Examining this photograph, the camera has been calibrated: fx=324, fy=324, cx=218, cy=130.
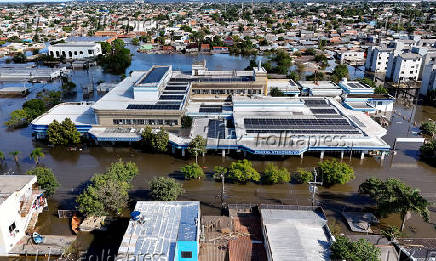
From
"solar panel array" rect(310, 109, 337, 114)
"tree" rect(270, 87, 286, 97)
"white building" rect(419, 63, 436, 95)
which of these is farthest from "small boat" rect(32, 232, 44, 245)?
"white building" rect(419, 63, 436, 95)

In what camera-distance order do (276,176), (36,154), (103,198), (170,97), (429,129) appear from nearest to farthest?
(103,198) < (276,176) < (36,154) < (429,129) < (170,97)

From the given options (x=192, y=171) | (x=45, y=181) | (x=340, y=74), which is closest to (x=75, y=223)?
(x=45, y=181)

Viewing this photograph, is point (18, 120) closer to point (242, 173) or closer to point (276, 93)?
point (242, 173)

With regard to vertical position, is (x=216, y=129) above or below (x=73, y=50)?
below

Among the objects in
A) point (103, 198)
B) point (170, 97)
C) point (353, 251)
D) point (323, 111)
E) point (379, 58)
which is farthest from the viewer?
point (379, 58)

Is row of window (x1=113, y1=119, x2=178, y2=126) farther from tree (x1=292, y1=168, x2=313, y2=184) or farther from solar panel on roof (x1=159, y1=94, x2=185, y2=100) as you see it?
tree (x1=292, y1=168, x2=313, y2=184)

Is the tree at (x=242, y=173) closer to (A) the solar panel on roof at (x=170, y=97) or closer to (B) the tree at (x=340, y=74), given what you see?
(A) the solar panel on roof at (x=170, y=97)

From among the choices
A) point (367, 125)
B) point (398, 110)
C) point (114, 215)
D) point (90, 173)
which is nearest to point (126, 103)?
point (90, 173)
